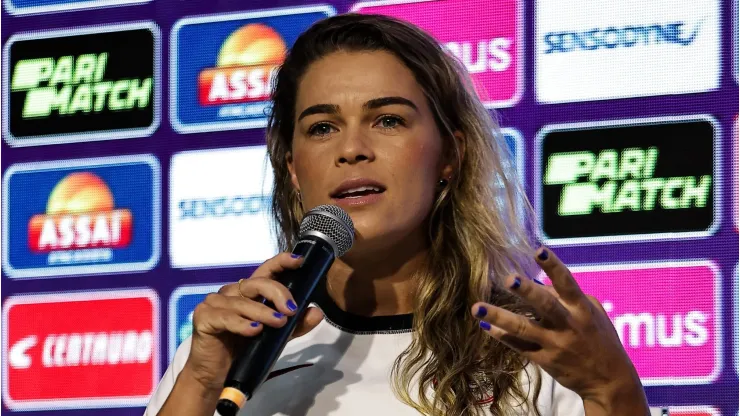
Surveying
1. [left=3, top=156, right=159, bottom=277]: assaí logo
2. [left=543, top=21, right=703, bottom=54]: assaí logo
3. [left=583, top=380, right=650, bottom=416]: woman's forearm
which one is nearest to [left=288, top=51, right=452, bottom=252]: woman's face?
[left=583, top=380, right=650, bottom=416]: woman's forearm

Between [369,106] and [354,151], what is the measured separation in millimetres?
108

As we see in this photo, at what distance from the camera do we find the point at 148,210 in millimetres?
2869

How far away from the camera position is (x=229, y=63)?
2865 millimetres

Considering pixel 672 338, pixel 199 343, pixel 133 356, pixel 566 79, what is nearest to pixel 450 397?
pixel 199 343

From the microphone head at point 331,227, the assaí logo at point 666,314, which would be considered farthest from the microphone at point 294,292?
the assaí logo at point 666,314

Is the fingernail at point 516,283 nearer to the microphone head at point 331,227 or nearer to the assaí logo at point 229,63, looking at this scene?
the microphone head at point 331,227

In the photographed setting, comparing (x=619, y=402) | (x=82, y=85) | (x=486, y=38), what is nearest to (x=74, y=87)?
(x=82, y=85)

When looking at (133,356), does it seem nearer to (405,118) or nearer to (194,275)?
(194,275)

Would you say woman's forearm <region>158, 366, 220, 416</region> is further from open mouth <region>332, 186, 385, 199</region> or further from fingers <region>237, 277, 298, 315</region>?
open mouth <region>332, 186, 385, 199</region>

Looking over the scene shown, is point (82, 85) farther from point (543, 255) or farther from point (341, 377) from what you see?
point (543, 255)

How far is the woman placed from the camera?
5.65 ft

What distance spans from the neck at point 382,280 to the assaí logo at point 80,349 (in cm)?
103

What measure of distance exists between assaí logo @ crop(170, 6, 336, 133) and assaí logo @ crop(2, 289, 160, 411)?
0.48 metres

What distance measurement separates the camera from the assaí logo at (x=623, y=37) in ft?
8.22
